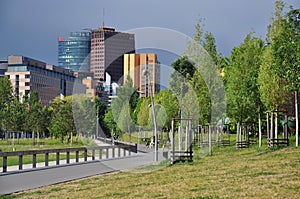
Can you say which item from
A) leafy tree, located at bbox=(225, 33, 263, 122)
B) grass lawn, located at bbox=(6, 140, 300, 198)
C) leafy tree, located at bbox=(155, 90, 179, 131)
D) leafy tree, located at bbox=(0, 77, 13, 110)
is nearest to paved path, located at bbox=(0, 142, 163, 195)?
Answer: grass lawn, located at bbox=(6, 140, 300, 198)

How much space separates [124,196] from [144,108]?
50.3 metres

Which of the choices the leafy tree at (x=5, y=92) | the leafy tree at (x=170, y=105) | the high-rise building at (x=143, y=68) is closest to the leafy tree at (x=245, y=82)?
the high-rise building at (x=143, y=68)

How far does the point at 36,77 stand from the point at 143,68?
10948 cm

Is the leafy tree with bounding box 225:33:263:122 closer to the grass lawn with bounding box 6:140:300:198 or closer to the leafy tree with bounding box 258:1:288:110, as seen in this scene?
the leafy tree with bounding box 258:1:288:110

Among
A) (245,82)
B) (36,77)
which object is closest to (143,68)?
(245,82)

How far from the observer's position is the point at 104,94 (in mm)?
147500

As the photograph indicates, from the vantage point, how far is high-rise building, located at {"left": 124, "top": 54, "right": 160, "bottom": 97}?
126ft

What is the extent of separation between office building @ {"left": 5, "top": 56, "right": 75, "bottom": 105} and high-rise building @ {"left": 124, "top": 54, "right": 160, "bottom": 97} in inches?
2957

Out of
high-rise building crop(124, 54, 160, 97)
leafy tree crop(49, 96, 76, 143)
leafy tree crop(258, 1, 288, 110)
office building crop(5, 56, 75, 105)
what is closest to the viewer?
leafy tree crop(258, 1, 288, 110)

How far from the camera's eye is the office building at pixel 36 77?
142m

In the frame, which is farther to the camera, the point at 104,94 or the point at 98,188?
the point at 104,94

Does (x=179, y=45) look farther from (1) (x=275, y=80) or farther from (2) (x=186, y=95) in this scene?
(1) (x=275, y=80)

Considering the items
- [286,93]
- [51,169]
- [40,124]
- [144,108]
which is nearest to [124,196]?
[51,169]

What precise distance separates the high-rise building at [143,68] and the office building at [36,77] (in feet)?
246
